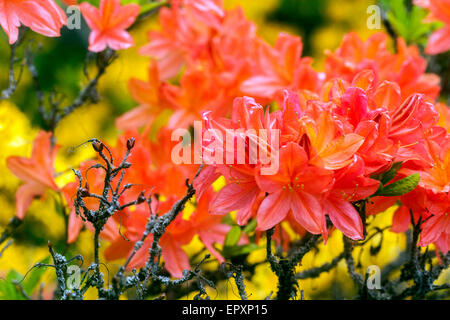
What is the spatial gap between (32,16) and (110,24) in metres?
0.20

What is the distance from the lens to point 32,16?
2.77 feet

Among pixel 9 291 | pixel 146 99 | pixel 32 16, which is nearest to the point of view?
pixel 32 16

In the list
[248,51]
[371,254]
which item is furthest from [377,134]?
[248,51]

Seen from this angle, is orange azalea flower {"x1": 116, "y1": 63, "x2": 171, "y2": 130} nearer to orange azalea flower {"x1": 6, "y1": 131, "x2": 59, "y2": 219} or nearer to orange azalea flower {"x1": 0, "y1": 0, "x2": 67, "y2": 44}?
orange azalea flower {"x1": 6, "y1": 131, "x2": 59, "y2": 219}

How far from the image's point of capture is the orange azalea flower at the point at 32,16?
82 centimetres

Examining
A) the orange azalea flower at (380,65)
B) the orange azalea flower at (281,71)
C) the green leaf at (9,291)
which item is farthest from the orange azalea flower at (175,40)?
the green leaf at (9,291)

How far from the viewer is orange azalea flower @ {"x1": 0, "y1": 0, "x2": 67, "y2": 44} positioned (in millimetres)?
818

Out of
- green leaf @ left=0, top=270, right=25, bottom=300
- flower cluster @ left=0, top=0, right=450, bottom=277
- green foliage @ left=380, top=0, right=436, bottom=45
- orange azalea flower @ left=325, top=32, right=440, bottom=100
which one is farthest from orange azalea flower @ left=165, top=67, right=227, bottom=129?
green foliage @ left=380, top=0, right=436, bottom=45

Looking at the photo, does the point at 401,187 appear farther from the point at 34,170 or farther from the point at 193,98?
the point at 34,170

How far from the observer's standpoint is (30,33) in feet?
5.22

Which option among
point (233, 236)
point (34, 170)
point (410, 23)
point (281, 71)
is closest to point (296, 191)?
point (233, 236)

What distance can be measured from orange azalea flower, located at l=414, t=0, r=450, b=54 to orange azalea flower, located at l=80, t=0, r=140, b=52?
59 cm
